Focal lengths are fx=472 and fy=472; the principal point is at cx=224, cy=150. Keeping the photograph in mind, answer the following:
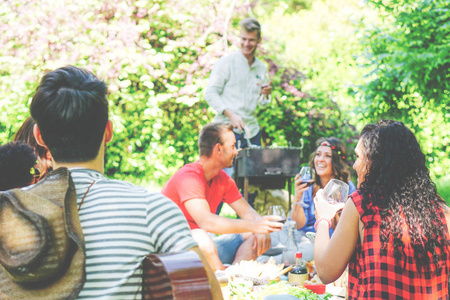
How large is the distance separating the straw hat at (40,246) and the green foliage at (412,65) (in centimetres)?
496

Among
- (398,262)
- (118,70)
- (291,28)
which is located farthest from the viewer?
(291,28)

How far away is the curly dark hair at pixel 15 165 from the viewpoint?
Result: 205 centimetres

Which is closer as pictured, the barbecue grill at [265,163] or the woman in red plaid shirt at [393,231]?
the woman in red plaid shirt at [393,231]

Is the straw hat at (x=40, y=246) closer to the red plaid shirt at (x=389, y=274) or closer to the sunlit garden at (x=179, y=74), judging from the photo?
the red plaid shirt at (x=389, y=274)

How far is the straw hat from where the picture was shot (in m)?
0.93

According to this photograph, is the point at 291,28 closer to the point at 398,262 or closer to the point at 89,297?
the point at 398,262

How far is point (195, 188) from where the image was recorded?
328 cm

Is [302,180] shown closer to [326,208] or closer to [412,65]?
[326,208]

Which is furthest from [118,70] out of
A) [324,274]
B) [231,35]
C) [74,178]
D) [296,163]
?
[74,178]

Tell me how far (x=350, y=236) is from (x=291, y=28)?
12640 mm

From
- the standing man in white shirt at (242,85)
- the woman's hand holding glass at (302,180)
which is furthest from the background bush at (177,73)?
the woman's hand holding glass at (302,180)

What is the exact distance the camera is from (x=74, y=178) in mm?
1131

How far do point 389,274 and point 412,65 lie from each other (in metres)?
4.09

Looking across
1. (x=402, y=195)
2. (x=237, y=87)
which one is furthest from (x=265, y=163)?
(x=402, y=195)
